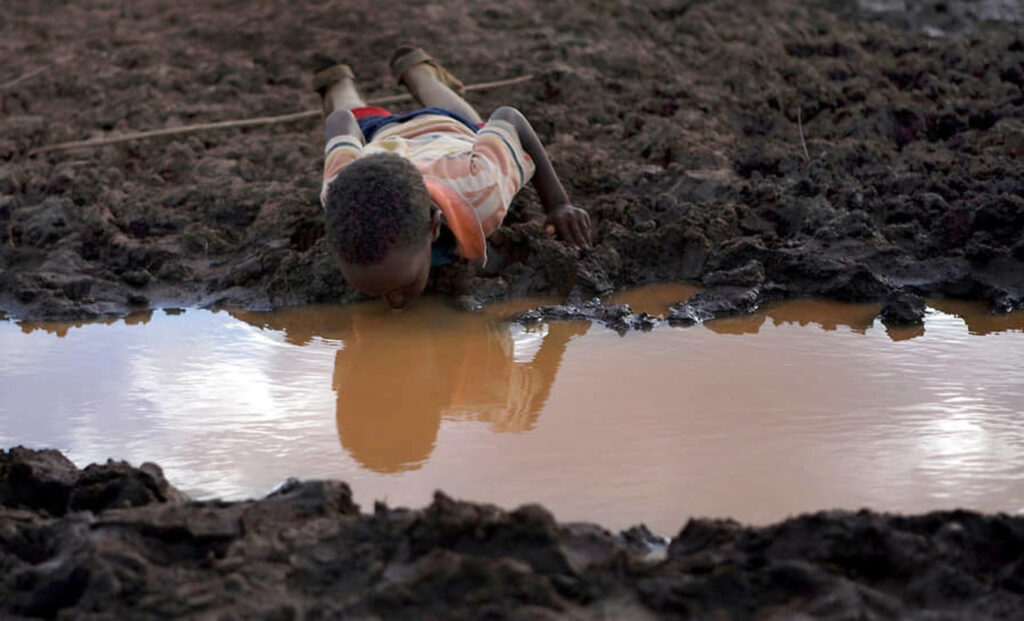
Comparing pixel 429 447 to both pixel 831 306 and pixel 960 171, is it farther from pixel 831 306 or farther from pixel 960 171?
pixel 960 171

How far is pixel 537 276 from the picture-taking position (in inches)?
156

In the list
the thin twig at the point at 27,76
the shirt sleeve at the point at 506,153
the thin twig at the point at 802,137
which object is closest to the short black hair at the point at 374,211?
the shirt sleeve at the point at 506,153

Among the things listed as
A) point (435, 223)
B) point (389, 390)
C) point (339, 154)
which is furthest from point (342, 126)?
point (389, 390)

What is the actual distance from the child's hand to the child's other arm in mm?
741

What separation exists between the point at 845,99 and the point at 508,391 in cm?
314

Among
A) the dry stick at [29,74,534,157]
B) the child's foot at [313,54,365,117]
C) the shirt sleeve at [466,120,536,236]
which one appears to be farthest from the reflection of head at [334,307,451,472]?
the dry stick at [29,74,534,157]

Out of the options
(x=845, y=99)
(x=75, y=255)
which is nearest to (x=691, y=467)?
(x=75, y=255)

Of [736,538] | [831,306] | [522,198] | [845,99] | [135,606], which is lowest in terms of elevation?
[135,606]

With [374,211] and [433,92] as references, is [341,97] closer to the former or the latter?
[433,92]

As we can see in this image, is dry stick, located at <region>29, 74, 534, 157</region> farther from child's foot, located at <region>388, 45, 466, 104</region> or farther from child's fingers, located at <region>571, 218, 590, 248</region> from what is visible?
child's fingers, located at <region>571, 218, 590, 248</region>

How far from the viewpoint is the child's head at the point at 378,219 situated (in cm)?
322

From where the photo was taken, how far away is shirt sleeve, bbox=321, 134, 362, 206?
3.65 meters

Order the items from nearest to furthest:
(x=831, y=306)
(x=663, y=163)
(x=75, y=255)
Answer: (x=831, y=306) < (x=75, y=255) < (x=663, y=163)

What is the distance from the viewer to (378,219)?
3.21 meters
